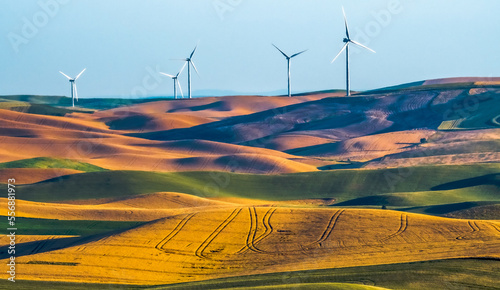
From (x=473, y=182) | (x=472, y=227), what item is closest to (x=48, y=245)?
(x=472, y=227)

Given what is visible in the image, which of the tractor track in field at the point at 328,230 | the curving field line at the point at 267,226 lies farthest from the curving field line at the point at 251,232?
the tractor track in field at the point at 328,230

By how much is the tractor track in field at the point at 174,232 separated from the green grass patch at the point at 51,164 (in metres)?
42.2

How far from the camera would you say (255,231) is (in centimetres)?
5122

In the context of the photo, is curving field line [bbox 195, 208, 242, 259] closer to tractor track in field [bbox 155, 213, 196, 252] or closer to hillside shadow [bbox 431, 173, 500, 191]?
tractor track in field [bbox 155, 213, 196, 252]

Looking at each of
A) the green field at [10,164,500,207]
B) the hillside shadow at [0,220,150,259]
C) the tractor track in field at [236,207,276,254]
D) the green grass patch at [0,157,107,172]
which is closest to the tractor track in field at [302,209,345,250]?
the tractor track in field at [236,207,276,254]

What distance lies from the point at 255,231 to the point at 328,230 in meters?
4.34

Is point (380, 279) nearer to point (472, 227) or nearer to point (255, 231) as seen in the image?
point (472, 227)

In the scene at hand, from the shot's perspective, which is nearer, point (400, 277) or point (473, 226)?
point (400, 277)

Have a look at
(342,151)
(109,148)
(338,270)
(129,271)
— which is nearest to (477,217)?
(338,270)

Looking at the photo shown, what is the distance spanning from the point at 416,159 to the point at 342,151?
18.5 meters

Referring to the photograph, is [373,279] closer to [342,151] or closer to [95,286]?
[95,286]

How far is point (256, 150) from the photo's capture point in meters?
114

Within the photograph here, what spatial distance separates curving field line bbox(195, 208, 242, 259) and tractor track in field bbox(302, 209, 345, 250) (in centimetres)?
556

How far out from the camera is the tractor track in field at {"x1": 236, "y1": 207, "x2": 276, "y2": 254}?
1858 inches
